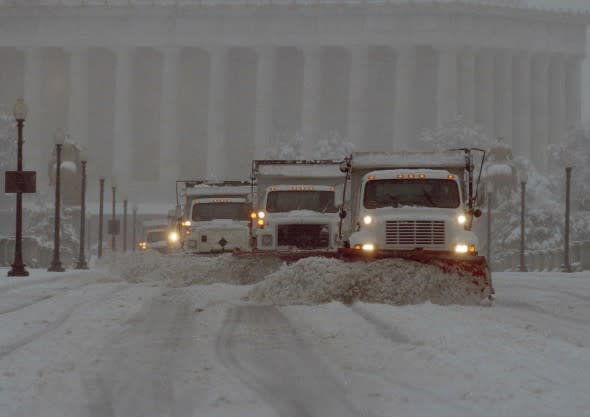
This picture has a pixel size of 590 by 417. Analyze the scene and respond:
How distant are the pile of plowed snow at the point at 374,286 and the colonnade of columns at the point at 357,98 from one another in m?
96.9

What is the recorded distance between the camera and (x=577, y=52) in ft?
422

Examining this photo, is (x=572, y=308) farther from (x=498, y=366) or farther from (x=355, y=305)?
(x=498, y=366)

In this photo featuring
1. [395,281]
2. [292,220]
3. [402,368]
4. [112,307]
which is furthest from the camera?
[292,220]

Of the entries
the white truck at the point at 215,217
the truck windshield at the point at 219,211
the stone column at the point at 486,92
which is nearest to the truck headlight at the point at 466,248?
the white truck at the point at 215,217

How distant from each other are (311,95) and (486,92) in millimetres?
16245

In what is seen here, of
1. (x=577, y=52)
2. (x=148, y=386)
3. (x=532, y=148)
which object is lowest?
(x=148, y=386)

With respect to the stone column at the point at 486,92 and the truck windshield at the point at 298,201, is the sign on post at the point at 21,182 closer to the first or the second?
the truck windshield at the point at 298,201

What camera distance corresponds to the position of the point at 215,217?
1494 inches

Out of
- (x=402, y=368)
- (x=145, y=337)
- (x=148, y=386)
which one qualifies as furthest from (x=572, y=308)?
(x=148, y=386)

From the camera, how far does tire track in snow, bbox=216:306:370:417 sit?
9.82m

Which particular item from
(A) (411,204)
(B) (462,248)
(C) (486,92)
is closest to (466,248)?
(B) (462,248)

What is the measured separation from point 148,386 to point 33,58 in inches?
4722

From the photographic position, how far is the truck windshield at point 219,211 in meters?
37.9

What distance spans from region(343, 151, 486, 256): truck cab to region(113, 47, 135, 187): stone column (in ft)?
320
